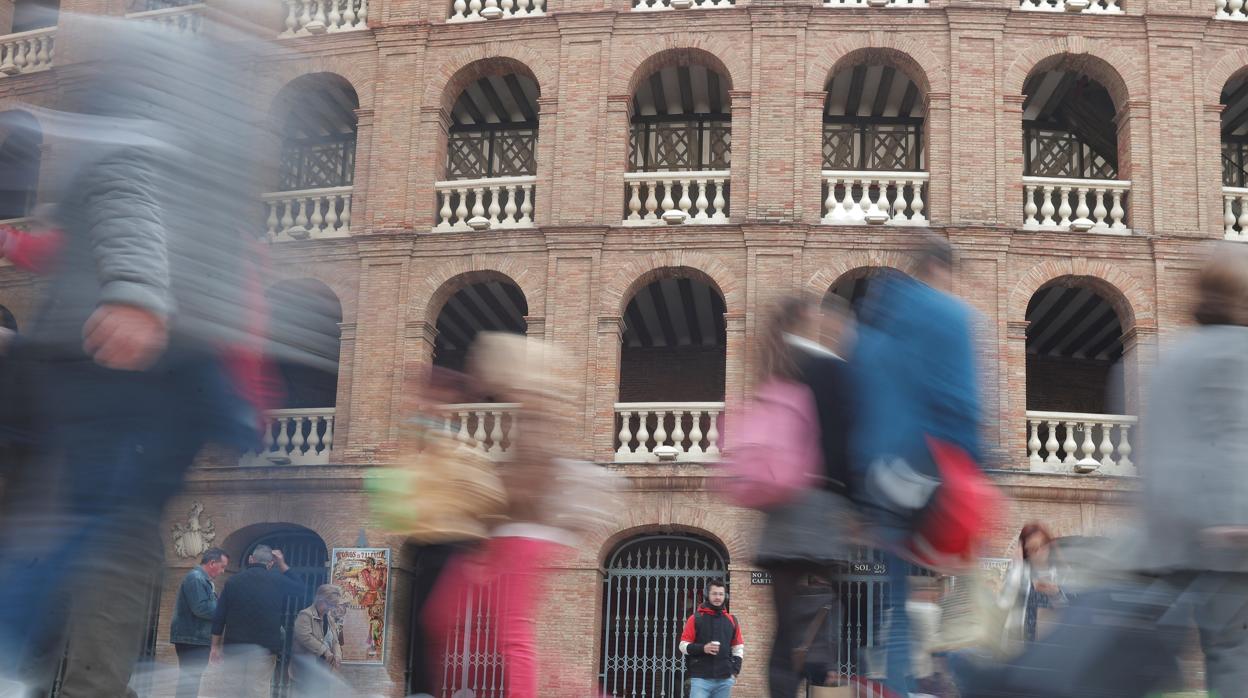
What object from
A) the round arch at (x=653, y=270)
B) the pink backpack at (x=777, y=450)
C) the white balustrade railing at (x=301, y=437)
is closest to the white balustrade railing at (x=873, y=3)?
the round arch at (x=653, y=270)

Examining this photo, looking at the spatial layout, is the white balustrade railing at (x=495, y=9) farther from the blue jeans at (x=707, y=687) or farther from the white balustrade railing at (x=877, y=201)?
the blue jeans at (x=707, y=687)

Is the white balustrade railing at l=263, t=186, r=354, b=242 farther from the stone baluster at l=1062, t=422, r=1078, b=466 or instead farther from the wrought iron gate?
the stone baluster at l=1062, t=422, r=1078, b=466

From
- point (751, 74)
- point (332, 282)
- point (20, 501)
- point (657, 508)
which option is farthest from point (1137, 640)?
point (332, 282)

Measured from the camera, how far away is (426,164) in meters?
20.9

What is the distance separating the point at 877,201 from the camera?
20.4 meters

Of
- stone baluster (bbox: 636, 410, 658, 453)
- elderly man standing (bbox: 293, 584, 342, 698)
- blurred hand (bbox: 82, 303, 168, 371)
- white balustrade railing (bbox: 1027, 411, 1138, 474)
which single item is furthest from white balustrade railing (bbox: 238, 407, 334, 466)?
blurred hand (bbox: 82, 303, 168, 371)

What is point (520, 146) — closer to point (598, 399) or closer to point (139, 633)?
point (598, 399)

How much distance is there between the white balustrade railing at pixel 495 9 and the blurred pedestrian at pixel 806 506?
16.7 metres

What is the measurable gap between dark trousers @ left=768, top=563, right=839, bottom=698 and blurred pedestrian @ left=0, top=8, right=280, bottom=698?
2.11m

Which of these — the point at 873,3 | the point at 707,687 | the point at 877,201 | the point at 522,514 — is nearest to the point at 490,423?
the point at 877,201

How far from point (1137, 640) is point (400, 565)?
1629cm

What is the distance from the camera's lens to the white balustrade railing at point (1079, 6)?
20.0 metres

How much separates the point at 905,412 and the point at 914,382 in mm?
120

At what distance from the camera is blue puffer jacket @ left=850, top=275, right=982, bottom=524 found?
15.8ft
